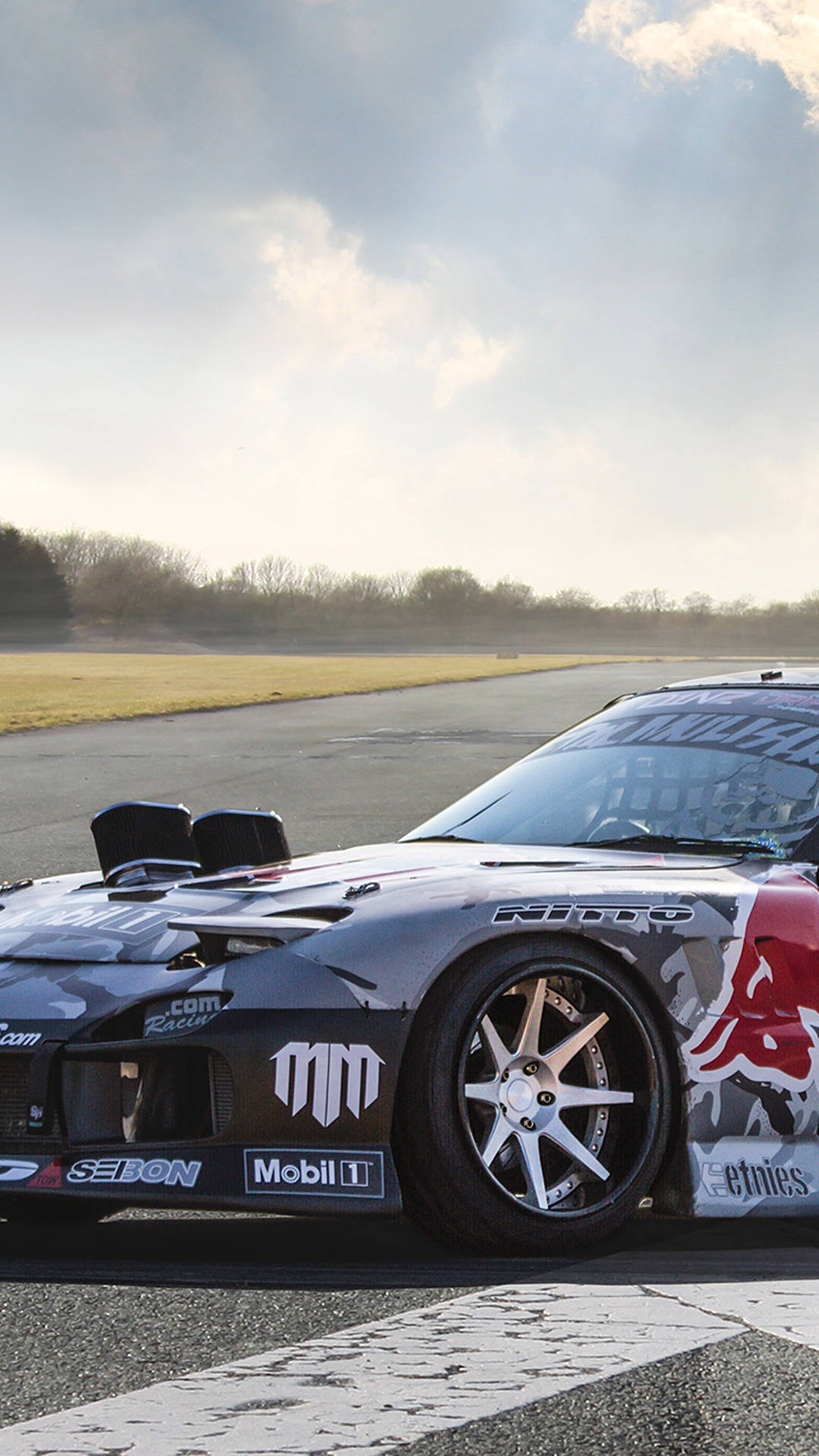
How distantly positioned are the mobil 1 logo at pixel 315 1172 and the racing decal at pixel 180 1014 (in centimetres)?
29

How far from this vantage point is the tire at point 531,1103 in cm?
329

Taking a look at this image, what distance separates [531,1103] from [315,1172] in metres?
0.50

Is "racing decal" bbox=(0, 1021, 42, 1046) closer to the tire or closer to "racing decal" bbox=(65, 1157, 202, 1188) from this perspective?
"racing decal" bbox=(65, 1157, 202, 1188)

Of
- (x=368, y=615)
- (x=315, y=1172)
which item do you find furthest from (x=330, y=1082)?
(x=368, y=615)

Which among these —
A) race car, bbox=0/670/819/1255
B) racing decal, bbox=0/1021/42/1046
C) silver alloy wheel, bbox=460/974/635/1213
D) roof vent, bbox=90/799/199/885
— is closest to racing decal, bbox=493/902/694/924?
race car, bbox=0/670/819/1255

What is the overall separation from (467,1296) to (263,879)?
1237 mm

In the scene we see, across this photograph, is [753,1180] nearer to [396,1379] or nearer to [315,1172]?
[315,1172]

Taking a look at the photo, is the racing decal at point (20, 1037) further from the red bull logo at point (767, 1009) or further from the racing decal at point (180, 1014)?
the red bull logo at point (767, 1009)

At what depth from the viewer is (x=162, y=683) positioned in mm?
57781

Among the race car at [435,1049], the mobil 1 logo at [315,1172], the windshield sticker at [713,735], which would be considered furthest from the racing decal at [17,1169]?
the windshield sticker at [713,735]

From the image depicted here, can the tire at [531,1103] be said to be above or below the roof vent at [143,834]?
below

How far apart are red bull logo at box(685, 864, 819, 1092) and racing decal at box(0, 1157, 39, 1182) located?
1.44m

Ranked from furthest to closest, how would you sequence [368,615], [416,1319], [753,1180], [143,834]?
[368,615]
[143,834]
[753,1180]
[416,1319]

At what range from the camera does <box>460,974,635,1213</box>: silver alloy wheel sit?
3371 millimetres
